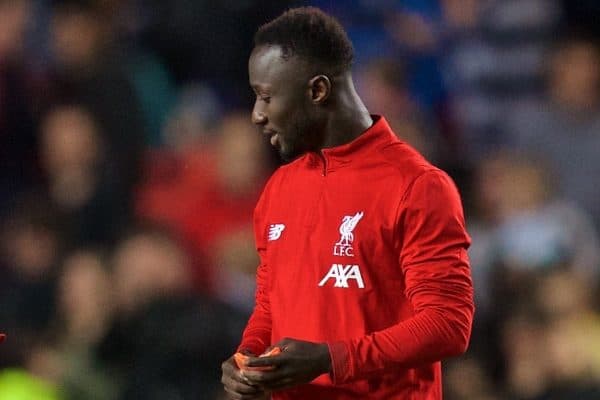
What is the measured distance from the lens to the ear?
2.91 m

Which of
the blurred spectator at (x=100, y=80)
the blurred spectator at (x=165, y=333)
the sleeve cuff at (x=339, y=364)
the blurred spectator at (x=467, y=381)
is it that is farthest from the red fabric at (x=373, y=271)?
the blurred spectator at (x=100, y=80)

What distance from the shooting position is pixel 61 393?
506cm

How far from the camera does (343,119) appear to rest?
2969 millimetres

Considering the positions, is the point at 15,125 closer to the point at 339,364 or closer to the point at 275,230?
the point at 275,230

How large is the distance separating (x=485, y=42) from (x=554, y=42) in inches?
13.4

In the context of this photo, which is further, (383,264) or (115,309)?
(115,309)

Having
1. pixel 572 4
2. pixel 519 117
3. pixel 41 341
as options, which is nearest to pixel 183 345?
pixel 41 341

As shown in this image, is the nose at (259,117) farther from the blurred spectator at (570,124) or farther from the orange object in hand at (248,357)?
the blurred spectator at (570,124)

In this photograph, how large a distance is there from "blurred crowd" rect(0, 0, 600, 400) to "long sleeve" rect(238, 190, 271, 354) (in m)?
1.56

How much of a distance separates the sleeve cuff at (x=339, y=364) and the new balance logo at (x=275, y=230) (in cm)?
44

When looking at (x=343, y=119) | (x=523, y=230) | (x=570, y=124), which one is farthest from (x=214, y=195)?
(x=343, y=119)

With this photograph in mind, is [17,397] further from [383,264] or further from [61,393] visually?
[383,264]

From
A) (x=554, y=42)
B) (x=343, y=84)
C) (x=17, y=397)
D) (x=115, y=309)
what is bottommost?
(x=17, y=397)

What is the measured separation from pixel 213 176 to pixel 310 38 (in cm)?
256
